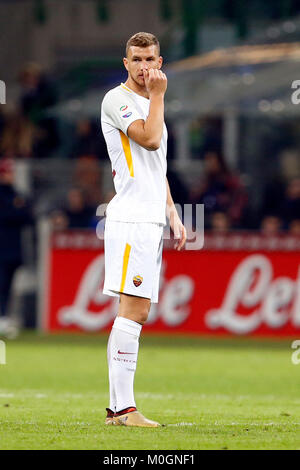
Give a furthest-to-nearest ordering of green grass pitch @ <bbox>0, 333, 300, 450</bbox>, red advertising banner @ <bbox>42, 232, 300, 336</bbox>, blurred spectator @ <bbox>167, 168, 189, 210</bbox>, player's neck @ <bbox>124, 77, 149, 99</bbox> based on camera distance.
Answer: blurred spectator @ <bbox>167, 168, 189, 210</bbox> < red advertising banner @ <bbox>42, 232, 300, 336</bbox> < player's neck @ <bbox>124, 77, 149, 99</bbox> < green grass pitch @ <bbox>0, 333, 300, 450</bbox>

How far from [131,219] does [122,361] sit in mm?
788

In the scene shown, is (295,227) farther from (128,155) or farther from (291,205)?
(128,155)

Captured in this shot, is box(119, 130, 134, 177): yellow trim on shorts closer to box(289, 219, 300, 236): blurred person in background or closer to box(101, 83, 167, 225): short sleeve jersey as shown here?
box(101, 83, 167, 225): short sleeve jersey

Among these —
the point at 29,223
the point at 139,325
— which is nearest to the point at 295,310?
the point at 29,223

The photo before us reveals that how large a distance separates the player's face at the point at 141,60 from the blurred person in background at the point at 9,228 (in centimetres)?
920

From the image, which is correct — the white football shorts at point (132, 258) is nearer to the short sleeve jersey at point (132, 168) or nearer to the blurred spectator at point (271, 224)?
the short sleeve jersey at point (132, 168)

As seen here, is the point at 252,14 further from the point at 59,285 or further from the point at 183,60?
the point at 59,285

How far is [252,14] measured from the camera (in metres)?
20.6

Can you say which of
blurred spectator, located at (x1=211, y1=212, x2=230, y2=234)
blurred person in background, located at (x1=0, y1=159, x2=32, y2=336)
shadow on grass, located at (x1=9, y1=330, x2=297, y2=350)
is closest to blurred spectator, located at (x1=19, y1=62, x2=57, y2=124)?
blurred person in background, located at (x1=0, y1=159, x2=32, y2=336)

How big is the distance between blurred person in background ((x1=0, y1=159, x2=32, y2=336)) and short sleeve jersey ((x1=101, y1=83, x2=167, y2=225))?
30.0 ft

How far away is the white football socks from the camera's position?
7191 millimetres

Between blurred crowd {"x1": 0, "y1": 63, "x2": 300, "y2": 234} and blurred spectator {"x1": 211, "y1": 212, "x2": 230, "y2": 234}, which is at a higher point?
blurred crowd {"x1": 0, "y1": 63, "x2": 300, "y2": 234}

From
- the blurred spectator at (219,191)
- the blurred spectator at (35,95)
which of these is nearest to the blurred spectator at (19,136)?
the blurred spectator at (35,95)

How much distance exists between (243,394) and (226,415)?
1822mm
